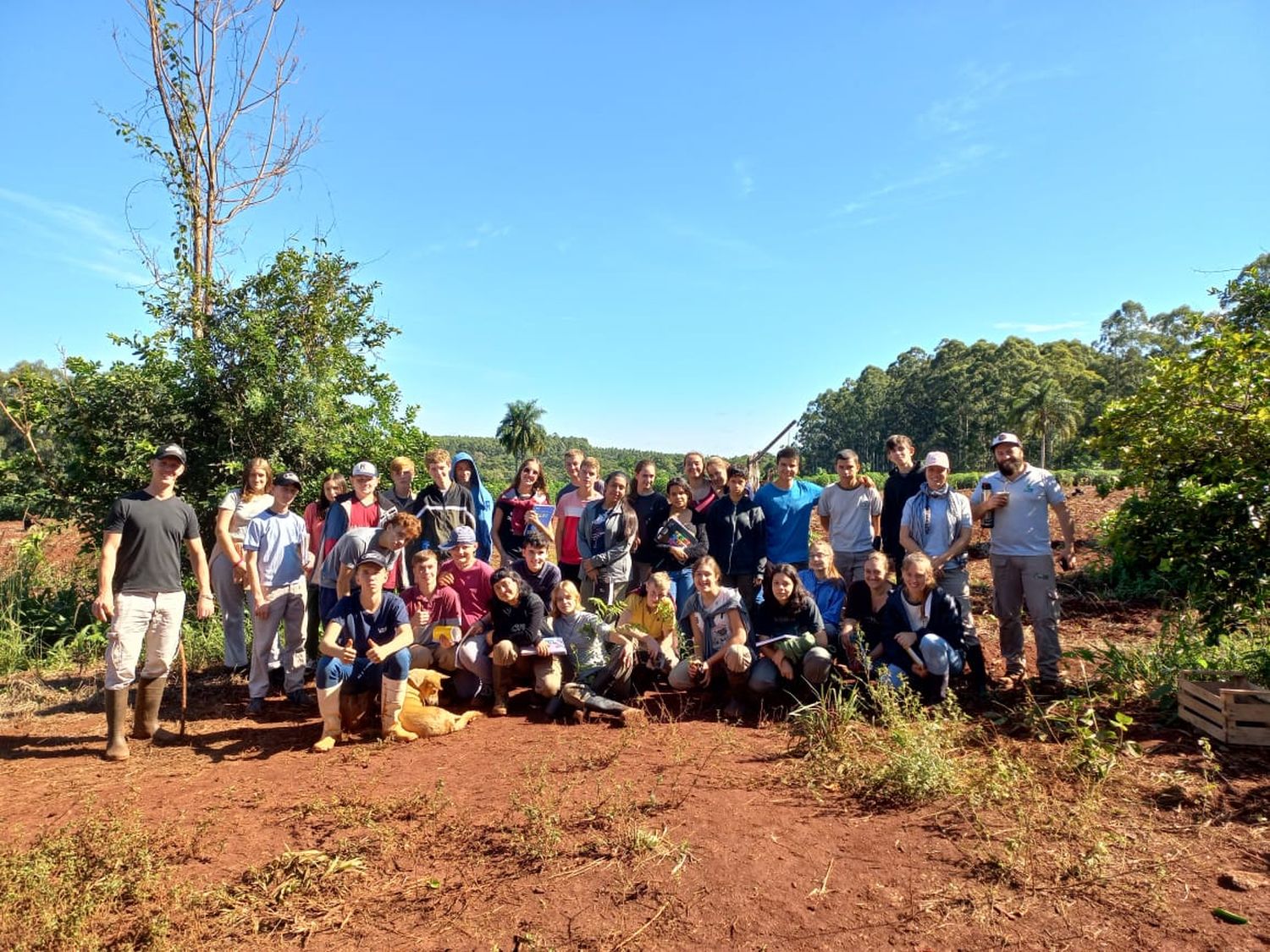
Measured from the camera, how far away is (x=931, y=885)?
2738mm

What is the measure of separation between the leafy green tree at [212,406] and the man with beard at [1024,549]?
20.9ft

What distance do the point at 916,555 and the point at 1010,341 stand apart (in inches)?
2262

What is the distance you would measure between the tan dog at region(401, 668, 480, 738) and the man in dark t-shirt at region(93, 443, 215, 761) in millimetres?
1400

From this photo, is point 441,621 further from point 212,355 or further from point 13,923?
point 212,355

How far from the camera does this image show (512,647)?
4.85 m


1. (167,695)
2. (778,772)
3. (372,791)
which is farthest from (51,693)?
(778,772)

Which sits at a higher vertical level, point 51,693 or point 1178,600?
point 1178,600

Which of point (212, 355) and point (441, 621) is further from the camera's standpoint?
point (212, 355)

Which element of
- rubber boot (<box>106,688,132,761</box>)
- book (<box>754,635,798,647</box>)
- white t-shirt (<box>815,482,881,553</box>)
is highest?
white t-shirt (<box>815,482,881,553</box>)

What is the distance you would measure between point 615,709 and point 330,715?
181cm

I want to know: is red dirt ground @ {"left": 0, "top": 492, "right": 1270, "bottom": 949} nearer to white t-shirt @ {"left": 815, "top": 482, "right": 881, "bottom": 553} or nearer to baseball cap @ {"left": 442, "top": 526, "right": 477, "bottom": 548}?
baseball cap @ {"left": 442, "top": 526, "right": 477, "bottom": 548}

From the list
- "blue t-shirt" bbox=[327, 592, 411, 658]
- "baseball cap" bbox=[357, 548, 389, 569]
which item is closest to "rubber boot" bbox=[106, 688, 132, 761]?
"blue t-shirt" bbox=[327, 592, 411, 658]

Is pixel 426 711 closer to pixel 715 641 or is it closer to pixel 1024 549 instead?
pixel 715 641

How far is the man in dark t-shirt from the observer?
14.4ft
